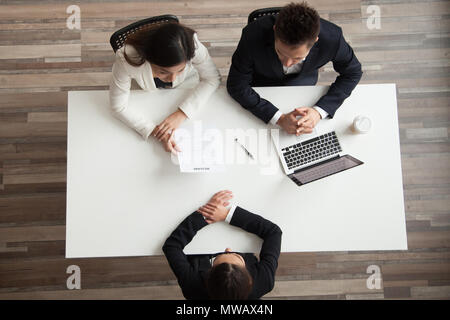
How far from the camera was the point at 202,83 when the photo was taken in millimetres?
1618

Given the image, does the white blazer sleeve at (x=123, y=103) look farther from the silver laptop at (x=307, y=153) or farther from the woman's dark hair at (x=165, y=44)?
the silver laptop at (x=307, y=153)

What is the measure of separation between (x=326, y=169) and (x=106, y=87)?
1546 mm

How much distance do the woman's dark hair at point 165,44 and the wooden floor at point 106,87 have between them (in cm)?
102

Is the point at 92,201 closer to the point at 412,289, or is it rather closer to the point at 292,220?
the point at 292,220

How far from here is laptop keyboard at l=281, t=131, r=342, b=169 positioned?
1576 mm

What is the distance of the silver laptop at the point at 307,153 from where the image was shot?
5.09ft

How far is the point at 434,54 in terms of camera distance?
7.95 feet

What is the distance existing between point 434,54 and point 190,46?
1.82 m

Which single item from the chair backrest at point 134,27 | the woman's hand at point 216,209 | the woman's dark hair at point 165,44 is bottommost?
the woman's hand at point 216,209

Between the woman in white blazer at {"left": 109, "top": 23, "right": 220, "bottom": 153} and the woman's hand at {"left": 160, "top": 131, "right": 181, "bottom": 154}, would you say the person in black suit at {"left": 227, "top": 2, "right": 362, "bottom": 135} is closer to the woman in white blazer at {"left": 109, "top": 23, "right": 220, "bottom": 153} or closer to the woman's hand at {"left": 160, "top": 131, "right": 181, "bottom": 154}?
the woman in white blazer at {"left": 109, "top": 23, "right": 220, "bottom": 153}

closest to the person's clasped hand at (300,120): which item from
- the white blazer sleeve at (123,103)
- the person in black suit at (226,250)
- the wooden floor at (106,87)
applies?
the person in black suit at (226,250)

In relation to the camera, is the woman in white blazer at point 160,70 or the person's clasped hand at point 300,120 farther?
the person's clasped hand at point 300,120

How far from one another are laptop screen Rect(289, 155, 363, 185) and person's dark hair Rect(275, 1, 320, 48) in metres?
0.51
